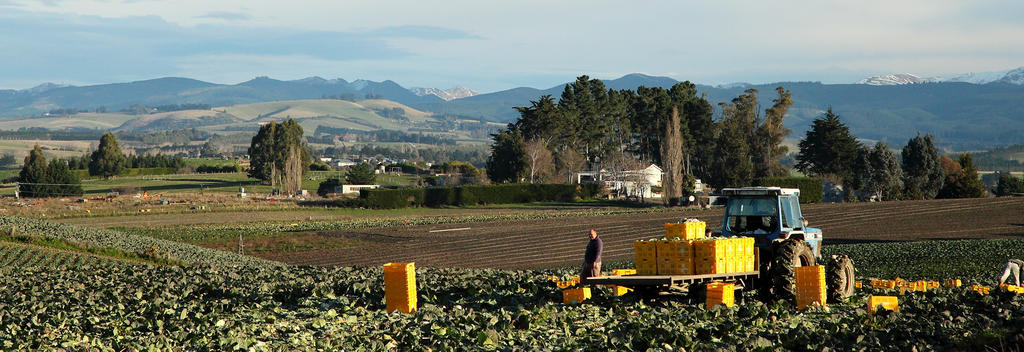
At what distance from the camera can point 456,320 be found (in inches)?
603

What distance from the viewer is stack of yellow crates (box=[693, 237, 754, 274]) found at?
56.1ft

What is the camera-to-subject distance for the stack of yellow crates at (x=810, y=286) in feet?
55.6

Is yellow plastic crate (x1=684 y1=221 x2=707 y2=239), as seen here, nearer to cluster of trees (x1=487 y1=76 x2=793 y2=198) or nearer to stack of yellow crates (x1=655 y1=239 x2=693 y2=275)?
stack of yellow crates (x1=655 y1=239 x2=693 y2=275)

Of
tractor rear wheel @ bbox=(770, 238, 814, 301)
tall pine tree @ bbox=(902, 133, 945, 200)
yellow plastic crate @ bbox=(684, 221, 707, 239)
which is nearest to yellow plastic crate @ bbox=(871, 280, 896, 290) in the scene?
tractor rear wheel @ bbox=(770, 238, 814, 301)

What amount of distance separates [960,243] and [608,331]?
33.8 m

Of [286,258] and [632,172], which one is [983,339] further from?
[632,172]

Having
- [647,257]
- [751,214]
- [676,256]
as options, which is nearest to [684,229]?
[676,256]

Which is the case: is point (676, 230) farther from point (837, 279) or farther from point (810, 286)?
point (837, 279)

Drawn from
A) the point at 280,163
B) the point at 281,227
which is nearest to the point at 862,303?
the point at 281,227

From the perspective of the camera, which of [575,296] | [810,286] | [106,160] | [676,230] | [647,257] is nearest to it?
[810,286]

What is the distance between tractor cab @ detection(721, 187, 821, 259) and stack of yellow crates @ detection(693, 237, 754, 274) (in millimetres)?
2874

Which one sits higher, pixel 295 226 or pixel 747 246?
pixel 747 246

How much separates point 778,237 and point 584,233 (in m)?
39.8

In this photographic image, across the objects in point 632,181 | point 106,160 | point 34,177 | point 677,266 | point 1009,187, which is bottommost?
point 1009,187
